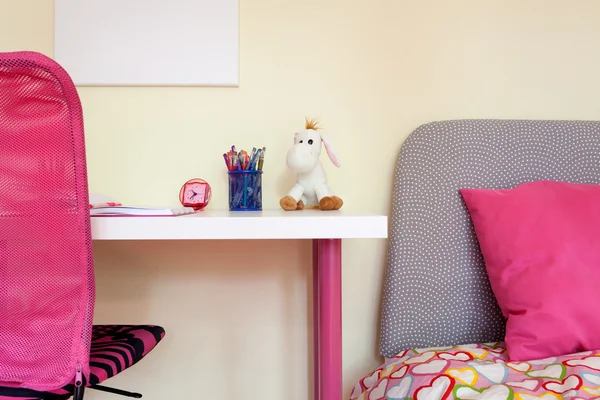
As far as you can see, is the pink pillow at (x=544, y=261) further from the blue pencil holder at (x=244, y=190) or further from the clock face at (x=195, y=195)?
the clock face at (x=195, y=195)

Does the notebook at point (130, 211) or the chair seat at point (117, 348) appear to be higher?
the notebook at point (130, 211)

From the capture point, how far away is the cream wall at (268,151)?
158cm

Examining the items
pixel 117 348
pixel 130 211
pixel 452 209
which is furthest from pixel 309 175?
pixel 117 348

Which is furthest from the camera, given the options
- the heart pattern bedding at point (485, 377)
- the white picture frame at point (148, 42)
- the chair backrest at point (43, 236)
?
the white picture frame at point (148, 42)

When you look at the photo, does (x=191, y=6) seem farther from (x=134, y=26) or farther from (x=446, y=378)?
(x=446, y=378)

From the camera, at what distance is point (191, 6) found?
5.14ft

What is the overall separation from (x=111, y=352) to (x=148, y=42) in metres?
0.90

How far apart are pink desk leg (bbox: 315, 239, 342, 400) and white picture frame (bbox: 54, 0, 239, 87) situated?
0.69 meters

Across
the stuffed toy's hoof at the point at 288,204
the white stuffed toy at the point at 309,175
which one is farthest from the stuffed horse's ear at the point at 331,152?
the stuffed toy's hoof at the point at 288,204

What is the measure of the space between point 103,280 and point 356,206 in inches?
29.8

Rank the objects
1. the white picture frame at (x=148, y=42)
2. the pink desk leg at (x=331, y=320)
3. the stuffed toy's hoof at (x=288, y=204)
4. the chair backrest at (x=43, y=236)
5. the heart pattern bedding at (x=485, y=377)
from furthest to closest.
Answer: the white picture frame at (x=148, y=42) → the stuffed toy's hoof at (x=288, y=204) → the pink desk leg at (x=331, y=320) → the heart pattern bedding at (x=485, y=377) → the chair backrest at (x=43, y=236)

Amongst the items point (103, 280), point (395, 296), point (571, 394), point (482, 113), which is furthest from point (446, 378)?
point (103, 280)

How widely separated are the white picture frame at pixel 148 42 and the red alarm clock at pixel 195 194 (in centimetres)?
31

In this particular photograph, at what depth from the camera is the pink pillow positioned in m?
1.17
